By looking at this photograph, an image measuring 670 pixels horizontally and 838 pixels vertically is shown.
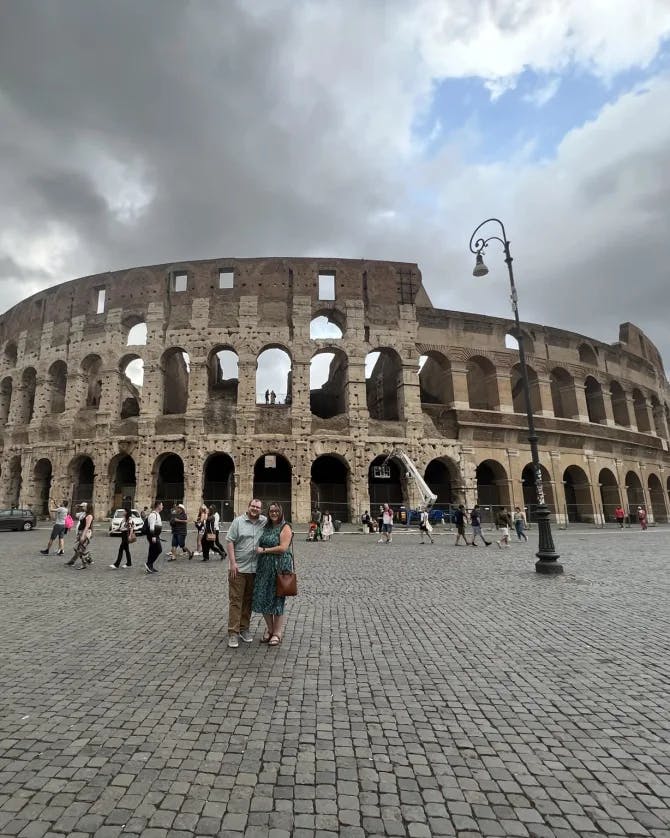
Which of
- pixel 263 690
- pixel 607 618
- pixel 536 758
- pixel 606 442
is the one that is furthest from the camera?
pixel 606 442

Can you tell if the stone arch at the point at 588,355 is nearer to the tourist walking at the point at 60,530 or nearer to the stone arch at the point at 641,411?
the stone arch at the point at 641,411

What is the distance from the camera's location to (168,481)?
28.5 metres

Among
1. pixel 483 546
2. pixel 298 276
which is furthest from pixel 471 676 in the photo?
pixel 298 276

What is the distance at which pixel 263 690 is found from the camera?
12.0 ft

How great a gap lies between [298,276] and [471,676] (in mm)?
25355

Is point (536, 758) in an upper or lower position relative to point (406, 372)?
lower

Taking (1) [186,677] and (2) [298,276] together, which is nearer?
(1) [186,677]

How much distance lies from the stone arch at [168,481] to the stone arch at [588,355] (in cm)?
2773

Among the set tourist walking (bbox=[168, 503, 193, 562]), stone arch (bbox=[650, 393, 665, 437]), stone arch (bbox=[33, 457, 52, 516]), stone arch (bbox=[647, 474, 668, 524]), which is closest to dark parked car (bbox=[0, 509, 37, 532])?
stone arch (bbox=[33, 457, 52, 516])

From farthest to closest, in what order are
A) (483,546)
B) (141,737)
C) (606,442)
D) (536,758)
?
(606,442) < (483,546) < (141,737) < (536,758)

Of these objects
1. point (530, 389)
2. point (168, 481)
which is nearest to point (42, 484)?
point (168, 481)

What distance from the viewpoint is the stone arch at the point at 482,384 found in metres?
27.7

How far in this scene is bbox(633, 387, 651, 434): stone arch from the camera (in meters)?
34.3

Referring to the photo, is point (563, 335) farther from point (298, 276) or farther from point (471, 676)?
point (471, 676)
